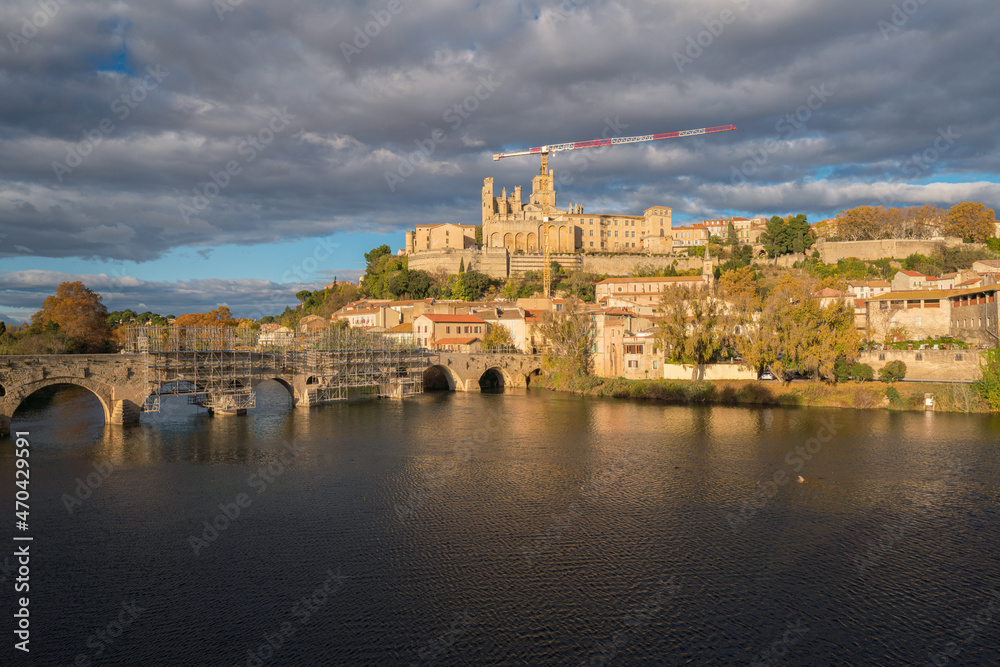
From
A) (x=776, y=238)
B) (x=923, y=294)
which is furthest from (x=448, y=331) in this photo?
(x=776, y=238)

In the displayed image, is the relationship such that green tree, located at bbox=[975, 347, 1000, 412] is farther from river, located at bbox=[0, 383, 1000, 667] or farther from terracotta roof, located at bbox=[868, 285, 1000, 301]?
terracotta roof, located at bbox=[868, 285, 1000, 301]

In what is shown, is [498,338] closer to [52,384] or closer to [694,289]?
[694,289]

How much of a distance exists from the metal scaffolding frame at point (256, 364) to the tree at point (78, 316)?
8.06m

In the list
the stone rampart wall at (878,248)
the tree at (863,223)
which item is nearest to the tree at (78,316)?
the stone rampart wall at (878,248)

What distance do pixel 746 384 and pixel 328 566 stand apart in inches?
1354

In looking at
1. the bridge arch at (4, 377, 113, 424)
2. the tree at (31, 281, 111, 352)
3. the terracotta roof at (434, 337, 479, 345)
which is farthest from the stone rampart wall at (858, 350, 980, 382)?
the tree at (31, 281, 111, 352)

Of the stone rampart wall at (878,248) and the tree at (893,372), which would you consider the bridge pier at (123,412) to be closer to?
the tree at (893,372)

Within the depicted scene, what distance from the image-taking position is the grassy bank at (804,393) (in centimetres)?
3606

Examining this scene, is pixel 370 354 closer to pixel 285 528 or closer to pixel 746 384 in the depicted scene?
pixel 746 384

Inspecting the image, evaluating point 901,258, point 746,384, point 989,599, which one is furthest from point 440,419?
point 901,258

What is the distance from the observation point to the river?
11.5 m

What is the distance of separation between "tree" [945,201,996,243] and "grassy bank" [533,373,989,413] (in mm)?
52627

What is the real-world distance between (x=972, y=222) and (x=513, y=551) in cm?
8714

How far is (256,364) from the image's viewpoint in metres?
36.1
